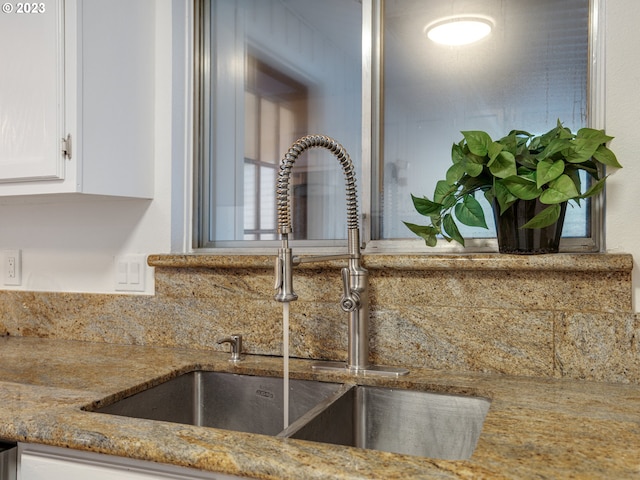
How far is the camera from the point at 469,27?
1435 mm

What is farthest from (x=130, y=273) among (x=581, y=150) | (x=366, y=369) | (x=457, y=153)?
(x=581, y=150)

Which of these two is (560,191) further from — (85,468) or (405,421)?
(85,468)

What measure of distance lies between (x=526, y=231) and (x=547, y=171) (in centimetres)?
14

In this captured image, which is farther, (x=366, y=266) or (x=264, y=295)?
(x=264, y=295)

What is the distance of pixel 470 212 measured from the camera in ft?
4.03

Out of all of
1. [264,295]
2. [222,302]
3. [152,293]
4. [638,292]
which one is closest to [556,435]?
[638,292]

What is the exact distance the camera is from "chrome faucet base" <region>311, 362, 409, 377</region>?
1.27 m

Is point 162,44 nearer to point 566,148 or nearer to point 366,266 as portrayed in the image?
point 366,266

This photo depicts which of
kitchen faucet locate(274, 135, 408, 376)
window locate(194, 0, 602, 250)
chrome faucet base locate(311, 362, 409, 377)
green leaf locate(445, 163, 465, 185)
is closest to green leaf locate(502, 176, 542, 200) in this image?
green leaf locate(445, 163, 465, 185)

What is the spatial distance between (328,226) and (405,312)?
0.35 m

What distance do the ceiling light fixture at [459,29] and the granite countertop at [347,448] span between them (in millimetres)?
820

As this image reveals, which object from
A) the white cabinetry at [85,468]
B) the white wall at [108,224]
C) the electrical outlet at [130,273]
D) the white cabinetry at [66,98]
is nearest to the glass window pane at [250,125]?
the white wall at [108,224]

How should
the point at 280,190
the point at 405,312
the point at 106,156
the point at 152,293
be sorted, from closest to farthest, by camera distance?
1. the point at 280,190
2. the point at 405,312
3. the point at 106,156
4. the point at 152,293

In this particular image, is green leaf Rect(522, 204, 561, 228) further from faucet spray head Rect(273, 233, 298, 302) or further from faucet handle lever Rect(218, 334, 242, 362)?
faucet handle lever Rect(218, 334, 242, 362)
